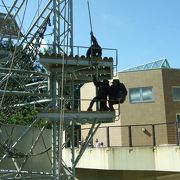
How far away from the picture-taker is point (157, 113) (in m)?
32.1

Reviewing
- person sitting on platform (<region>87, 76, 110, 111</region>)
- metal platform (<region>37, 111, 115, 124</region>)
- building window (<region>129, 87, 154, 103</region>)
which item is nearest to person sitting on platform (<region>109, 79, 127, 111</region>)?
person sitting on platform (<region>87, 76, 110, 111</region>)

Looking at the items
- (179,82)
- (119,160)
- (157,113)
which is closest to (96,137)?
(157,113)

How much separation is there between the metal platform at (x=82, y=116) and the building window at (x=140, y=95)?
16020mm

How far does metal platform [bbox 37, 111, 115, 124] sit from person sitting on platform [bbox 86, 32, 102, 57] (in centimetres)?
229

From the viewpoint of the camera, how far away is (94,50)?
17172 mm

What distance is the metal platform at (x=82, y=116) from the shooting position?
1566 centimetres

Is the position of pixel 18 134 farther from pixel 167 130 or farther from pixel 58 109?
pixel 167 130

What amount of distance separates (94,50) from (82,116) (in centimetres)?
271

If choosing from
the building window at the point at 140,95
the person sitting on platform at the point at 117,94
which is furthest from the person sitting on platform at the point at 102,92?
the building window at the point at 140,95

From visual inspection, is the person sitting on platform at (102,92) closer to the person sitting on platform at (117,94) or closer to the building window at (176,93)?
the person sitting on platform at (117,94)

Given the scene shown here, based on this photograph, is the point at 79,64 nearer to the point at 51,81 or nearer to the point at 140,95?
the point at 51,81

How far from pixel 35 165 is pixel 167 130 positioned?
1135 cm

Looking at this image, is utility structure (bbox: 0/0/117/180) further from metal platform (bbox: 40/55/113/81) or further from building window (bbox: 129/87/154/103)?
building window (bbox: 129/87/154/103)

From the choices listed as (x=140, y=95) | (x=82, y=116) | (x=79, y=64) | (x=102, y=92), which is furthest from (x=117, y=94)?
(x=140, y=95)
